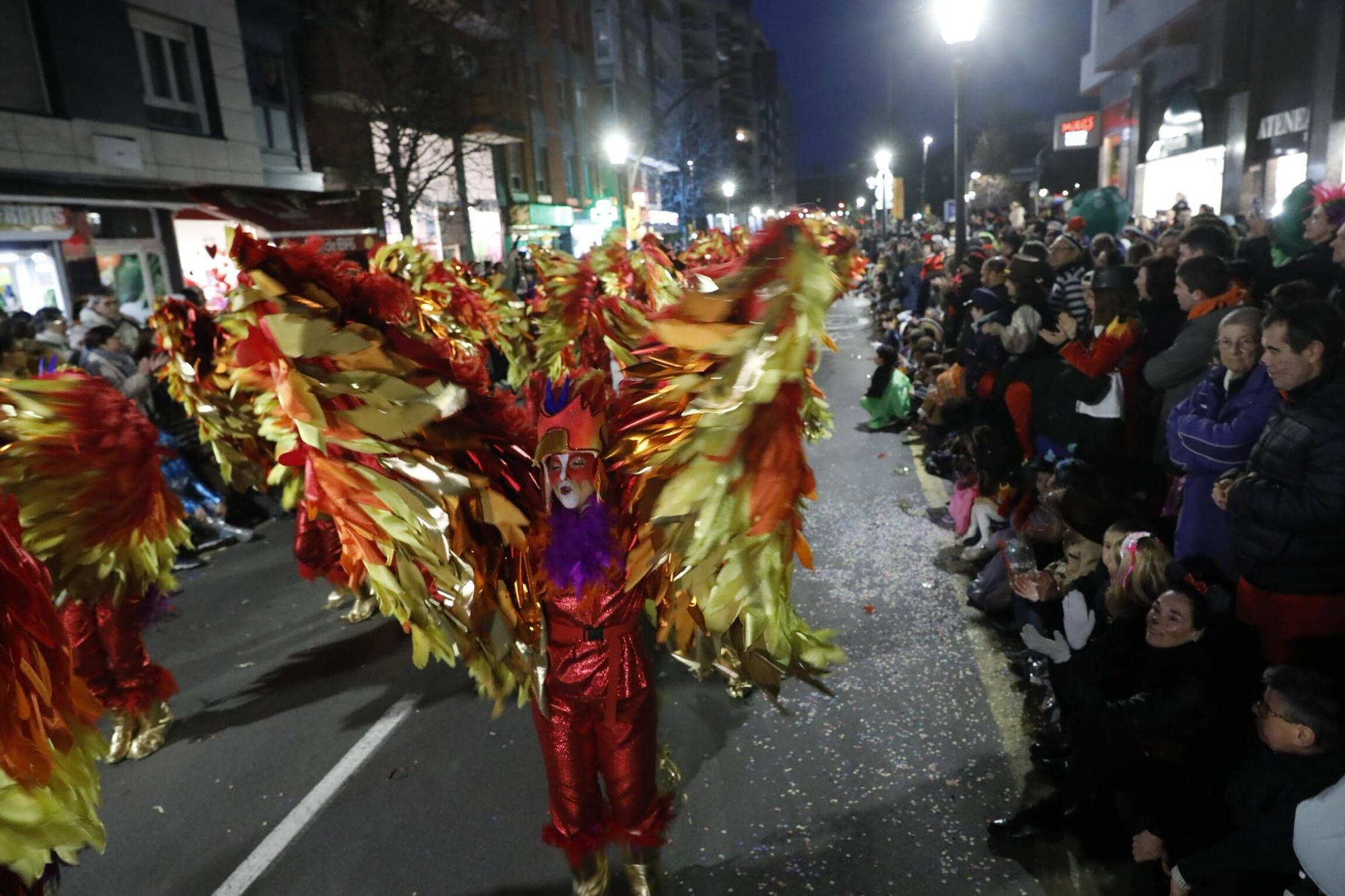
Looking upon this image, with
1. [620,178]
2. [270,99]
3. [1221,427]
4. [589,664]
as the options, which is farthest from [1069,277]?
[620,178]

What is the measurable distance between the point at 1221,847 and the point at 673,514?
1828mm

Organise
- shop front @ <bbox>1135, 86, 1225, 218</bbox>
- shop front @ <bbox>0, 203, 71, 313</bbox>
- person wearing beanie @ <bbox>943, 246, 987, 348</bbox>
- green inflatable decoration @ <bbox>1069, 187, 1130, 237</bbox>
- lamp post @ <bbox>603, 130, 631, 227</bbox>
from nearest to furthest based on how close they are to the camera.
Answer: person wearing beanie @ <bbox>943, 246, 987, 348</bbox> < green inflatable decoration @ <bbox>1069, 187, 1130, 237</bbox> < shop front @ <bbox>0, 203, 71, 313</bbox> < shop front @ <bbox>1135, 86, 1225, 218</bbox> < lamp post @ <bbox>603, 130, 631, 227</bbox>

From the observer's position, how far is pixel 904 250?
17844mm

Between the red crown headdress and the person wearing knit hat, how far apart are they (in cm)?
418

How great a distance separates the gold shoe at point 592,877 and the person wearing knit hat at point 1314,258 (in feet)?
15.0

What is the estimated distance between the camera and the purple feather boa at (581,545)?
2588 mm

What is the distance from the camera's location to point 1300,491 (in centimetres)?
280

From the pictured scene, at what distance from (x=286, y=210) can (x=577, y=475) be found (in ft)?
48.7

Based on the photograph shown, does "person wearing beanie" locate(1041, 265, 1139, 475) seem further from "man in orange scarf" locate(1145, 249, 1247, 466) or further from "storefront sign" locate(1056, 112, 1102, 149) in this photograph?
"storefront sign" locate(1056, 112, 1102, 149)

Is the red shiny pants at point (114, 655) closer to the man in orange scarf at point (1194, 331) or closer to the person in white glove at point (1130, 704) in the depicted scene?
the person in white glove at point (1130, 704)

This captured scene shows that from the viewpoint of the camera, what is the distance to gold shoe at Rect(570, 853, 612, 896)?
293 centimetres

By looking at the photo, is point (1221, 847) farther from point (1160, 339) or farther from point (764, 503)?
point (1160, 339)

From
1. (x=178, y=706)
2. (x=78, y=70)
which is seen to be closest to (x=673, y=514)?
(x=178, y=706)

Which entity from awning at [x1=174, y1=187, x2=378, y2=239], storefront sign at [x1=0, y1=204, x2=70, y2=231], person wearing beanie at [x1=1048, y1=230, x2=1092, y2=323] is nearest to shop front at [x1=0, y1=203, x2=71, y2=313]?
storefront sign at [x1=0, y1=204, x2=70, y2=231]
